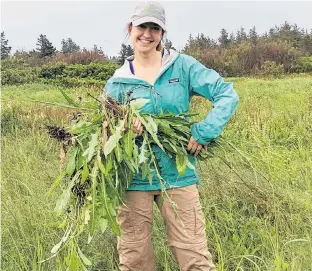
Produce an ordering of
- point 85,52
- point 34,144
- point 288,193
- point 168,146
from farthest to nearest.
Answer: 1. point 85,52
2. point 34,144
3. point 288,193
4. point 168,146

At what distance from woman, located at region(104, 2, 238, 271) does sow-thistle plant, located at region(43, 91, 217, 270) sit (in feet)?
0.40

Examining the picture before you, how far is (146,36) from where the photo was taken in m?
2.40

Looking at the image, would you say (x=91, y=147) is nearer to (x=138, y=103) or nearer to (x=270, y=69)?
(x=138, y=103)

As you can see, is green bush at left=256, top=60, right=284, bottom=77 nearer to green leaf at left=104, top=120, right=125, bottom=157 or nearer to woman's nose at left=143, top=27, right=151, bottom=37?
woman's nose at left=143, top=27, right=151, bottom=37

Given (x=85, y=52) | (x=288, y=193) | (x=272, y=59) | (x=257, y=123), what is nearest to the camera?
(x=288, y=193)

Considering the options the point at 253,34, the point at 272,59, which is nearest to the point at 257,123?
the point at 272,59

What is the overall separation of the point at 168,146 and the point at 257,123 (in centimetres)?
369

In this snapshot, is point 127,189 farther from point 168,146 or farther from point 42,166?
point 42,166

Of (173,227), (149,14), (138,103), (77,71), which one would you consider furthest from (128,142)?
(77,71)

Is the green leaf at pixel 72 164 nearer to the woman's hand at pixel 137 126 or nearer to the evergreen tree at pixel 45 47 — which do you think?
the woman's hand at pixel 137 126

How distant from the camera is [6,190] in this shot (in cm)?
370

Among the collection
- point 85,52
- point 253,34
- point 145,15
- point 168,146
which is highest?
point 253,34

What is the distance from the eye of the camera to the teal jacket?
234 centimetres

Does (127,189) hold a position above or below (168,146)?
below
